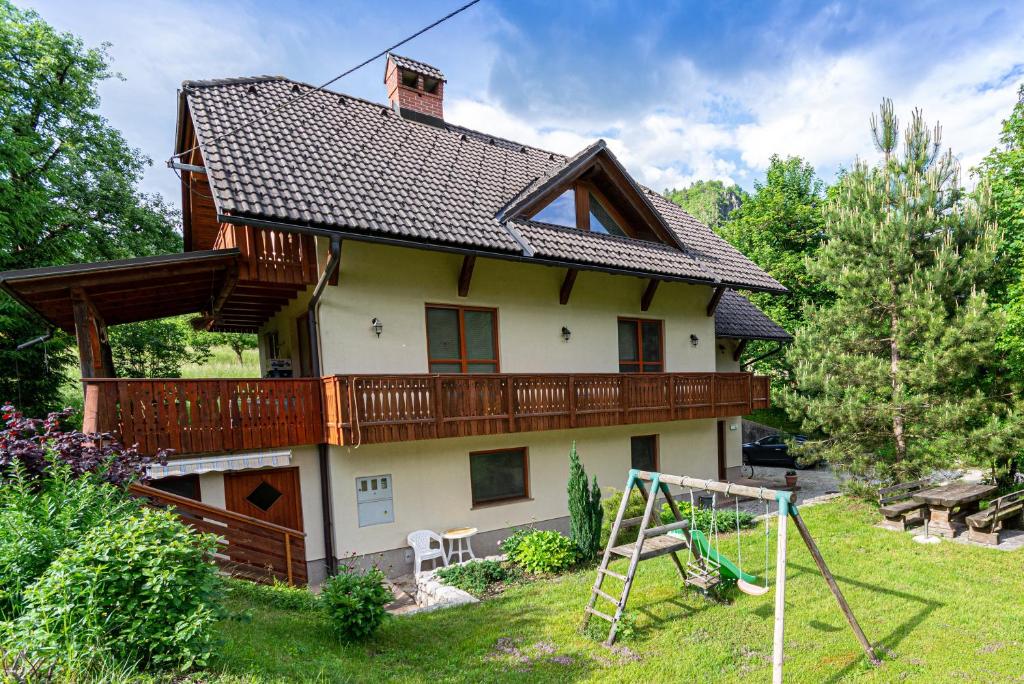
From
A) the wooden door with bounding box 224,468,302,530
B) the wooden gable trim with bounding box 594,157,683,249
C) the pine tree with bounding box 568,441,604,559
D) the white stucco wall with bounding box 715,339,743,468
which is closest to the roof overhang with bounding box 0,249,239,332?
the wooden door with bounding box 224,468,302,530

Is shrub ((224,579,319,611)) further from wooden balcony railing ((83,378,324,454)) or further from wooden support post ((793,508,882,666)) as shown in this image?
wooden support post ((793,508,882,666))

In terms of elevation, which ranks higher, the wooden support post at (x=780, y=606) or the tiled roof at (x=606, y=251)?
the tiled roof at (x=606, y=251)

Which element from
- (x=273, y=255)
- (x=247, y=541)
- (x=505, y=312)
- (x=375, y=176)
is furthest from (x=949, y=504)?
(x=273, y=255)

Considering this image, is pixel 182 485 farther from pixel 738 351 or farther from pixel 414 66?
pixel 738 351

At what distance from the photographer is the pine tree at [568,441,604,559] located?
29.7 feet

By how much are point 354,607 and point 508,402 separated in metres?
4.95

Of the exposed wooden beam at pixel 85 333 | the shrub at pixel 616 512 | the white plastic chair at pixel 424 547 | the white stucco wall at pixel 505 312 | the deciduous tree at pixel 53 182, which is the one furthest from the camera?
the deciduous tree at pixel 53 182

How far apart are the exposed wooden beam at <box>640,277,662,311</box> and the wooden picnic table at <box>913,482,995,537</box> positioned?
7060mm

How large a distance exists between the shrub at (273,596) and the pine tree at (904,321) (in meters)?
11.3

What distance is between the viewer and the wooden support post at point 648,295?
12781mm

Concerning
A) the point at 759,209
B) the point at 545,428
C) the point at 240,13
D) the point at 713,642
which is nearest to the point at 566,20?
the point at 240,13

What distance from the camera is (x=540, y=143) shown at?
1623 cm

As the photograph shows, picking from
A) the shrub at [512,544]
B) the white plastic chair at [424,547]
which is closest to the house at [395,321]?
the white plastic chair at [424,547]

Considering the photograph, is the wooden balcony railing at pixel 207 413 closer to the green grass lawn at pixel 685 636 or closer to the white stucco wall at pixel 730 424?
the green grass lawn at pixel 685 636
